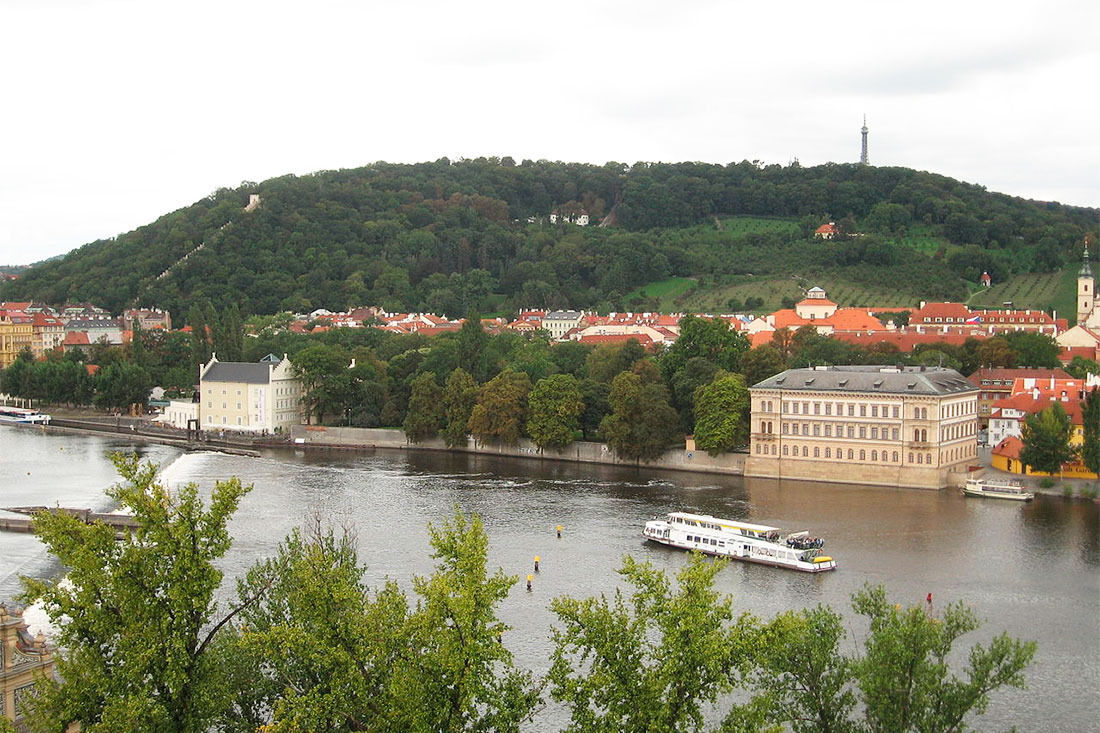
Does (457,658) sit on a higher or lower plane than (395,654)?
higher

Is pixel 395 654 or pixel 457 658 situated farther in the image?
pixel 395 654

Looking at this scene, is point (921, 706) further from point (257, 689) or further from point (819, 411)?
point (819, 411)

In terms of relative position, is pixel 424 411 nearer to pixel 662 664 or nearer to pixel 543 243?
pixel 662 664

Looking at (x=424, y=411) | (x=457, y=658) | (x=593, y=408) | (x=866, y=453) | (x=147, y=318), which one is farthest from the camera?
(x=147, y=318)

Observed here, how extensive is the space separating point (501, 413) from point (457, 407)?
311cm

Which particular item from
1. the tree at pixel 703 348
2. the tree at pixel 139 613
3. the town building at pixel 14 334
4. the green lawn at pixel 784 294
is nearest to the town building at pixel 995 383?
the tree at pixel 703 348

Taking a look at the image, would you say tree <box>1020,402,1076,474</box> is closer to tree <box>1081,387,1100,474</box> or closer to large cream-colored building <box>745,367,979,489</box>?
tree <box>1081,387,1100,474</box>

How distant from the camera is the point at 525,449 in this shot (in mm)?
56156

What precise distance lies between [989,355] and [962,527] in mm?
26576

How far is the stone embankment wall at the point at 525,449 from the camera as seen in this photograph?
167ft

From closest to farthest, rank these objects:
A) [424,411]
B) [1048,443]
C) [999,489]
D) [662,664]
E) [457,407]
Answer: [662,664], [999,489], [1048,443], [457,407], [424,411]

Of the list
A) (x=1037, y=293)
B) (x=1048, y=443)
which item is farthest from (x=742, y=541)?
(x=1037, y=293)

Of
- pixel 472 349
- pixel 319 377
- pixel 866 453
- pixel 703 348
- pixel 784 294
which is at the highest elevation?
pixel 784 294

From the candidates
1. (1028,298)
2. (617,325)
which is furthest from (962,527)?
(1028,298)
